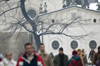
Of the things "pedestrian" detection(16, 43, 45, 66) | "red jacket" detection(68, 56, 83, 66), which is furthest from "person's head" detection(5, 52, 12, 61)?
"red jacket" detection(68, 56, 83, 66)

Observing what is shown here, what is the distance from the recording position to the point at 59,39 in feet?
131

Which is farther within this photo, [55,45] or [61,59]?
[55,45]

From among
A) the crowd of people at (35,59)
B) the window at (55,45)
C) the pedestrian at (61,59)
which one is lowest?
the window at (55,45)

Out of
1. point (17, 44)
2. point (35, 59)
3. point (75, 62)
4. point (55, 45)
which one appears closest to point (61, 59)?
point (75, 62)

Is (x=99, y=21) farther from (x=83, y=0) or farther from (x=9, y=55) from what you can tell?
(x=9, y=55)

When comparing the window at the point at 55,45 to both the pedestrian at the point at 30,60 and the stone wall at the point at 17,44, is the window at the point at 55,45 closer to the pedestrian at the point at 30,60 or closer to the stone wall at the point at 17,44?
the stone wall at the point at 17,44

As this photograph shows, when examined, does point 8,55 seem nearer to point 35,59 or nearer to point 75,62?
point 35,59

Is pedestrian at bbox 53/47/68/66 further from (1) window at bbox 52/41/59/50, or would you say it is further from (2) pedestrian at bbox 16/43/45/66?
(1) window at bbox 52/41/59/50

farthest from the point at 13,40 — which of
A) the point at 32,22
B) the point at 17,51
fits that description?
the point at 32,22

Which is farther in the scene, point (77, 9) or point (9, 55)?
point (77, 9)

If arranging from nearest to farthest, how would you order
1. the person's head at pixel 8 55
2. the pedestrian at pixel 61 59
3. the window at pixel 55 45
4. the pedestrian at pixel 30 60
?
the pedestrian at pixel 30 60, the person's head at pixel 8 55, the pedestrian at pixel 61 59, the window at pixel 55 45

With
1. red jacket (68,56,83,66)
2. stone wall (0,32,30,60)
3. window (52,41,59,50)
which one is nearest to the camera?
red jacket (68,56,83,66)

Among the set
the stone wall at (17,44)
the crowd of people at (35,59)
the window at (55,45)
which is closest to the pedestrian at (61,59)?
the crowd of people at (35,59)

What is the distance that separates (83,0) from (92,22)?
567 centimetres
